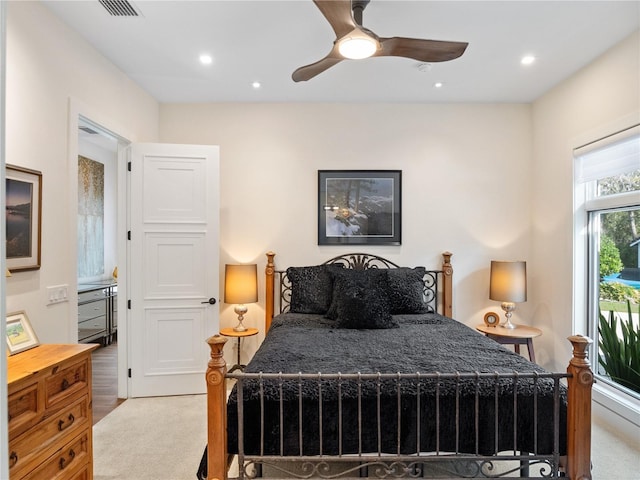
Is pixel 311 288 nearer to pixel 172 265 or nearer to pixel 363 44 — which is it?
pixel 172 265

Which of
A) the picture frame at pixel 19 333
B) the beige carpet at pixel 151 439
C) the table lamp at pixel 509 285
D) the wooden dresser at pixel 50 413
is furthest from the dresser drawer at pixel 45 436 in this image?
the table lamp at pixel 509 285

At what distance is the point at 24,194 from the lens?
83.6 inches

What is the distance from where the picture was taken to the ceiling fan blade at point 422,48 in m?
2.15

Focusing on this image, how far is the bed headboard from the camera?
3.81 m

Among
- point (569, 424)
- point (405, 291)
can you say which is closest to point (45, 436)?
point (569, 424)

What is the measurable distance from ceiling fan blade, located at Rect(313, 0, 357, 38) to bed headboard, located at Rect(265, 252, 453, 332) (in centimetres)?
229

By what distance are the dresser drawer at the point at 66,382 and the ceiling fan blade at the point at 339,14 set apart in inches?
89.9

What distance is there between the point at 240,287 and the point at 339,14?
2.57 meters

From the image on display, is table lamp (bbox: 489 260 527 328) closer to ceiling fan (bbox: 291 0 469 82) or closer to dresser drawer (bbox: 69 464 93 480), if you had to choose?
ceiling fan (bbox: 291 0 469 82)

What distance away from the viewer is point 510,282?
11.8 ft

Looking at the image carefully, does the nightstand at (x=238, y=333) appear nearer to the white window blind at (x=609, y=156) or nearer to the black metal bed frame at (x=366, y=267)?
the black metal bed frame at (x=366, y=267)

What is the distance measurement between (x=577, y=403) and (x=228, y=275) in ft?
9.66

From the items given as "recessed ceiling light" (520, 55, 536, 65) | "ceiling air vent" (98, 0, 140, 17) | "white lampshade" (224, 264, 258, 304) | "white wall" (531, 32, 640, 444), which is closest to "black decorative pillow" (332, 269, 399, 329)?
"white lampshade" (224, 264, 258, 304)

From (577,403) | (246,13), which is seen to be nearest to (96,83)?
(246,13)
